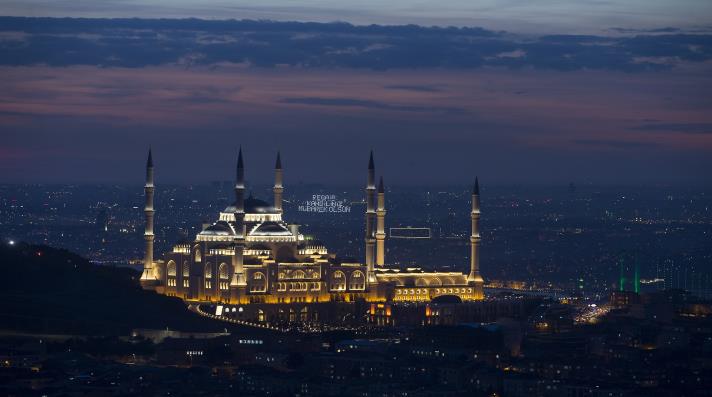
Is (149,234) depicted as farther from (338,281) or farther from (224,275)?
(338,281)

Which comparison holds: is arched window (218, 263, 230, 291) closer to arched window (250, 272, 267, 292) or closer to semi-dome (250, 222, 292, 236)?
arched window (250, 272, 267, 292)

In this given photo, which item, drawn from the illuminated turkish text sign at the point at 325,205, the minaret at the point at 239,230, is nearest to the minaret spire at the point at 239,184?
the minaret at the point at 239,230

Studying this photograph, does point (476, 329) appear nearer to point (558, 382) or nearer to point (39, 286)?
point (558, 382)

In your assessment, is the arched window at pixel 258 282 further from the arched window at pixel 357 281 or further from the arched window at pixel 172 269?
the arched window at pixel 357 281

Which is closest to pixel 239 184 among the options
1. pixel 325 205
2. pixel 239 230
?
pixel 239 230

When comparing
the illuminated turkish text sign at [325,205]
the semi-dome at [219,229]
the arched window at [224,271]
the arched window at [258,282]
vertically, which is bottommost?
the illuminated turkish text sign at [325,205]

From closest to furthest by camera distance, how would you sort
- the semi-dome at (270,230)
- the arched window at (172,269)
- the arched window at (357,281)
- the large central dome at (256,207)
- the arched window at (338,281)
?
the arched window at (338,281) → the arched window at (172,269) → the arched window at (357,281) → the semi-dome at (270,230) → the large central dome at (256,207)
